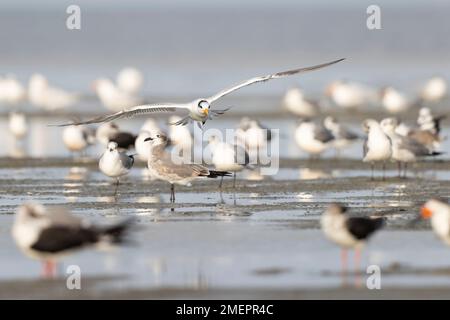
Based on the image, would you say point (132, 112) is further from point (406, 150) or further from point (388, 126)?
point (388, 126)

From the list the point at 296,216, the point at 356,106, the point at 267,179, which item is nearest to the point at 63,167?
the point at 267,179

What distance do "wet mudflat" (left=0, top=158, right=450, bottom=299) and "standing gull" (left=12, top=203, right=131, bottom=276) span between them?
0.36 m

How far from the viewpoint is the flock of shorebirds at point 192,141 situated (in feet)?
37.2

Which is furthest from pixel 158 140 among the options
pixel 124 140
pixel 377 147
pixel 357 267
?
pixel 357 267

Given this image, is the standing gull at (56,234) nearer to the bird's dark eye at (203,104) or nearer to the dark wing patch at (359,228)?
the dark wing patch at (359,228)

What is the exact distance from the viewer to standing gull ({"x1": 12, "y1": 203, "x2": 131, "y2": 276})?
11.1m

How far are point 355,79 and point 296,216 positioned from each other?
27.6 m

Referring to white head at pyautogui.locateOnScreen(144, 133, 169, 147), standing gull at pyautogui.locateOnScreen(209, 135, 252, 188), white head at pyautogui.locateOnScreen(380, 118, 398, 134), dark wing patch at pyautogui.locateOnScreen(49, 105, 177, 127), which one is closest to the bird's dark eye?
dark wing patch at pyautogui.locateOnScreen(49, 105, 177, 127)

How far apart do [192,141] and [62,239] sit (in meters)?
12.4

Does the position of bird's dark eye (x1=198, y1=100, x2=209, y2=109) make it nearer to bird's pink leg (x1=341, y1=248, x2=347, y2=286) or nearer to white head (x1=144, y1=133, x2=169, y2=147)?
white head (x1=144, y1=133, x2=169, y2=147)

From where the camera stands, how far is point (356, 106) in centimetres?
3391

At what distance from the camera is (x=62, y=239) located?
11156mm

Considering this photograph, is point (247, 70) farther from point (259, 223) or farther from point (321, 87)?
point (259, 223)

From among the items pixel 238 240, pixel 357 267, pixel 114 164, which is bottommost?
pixel 357 267
